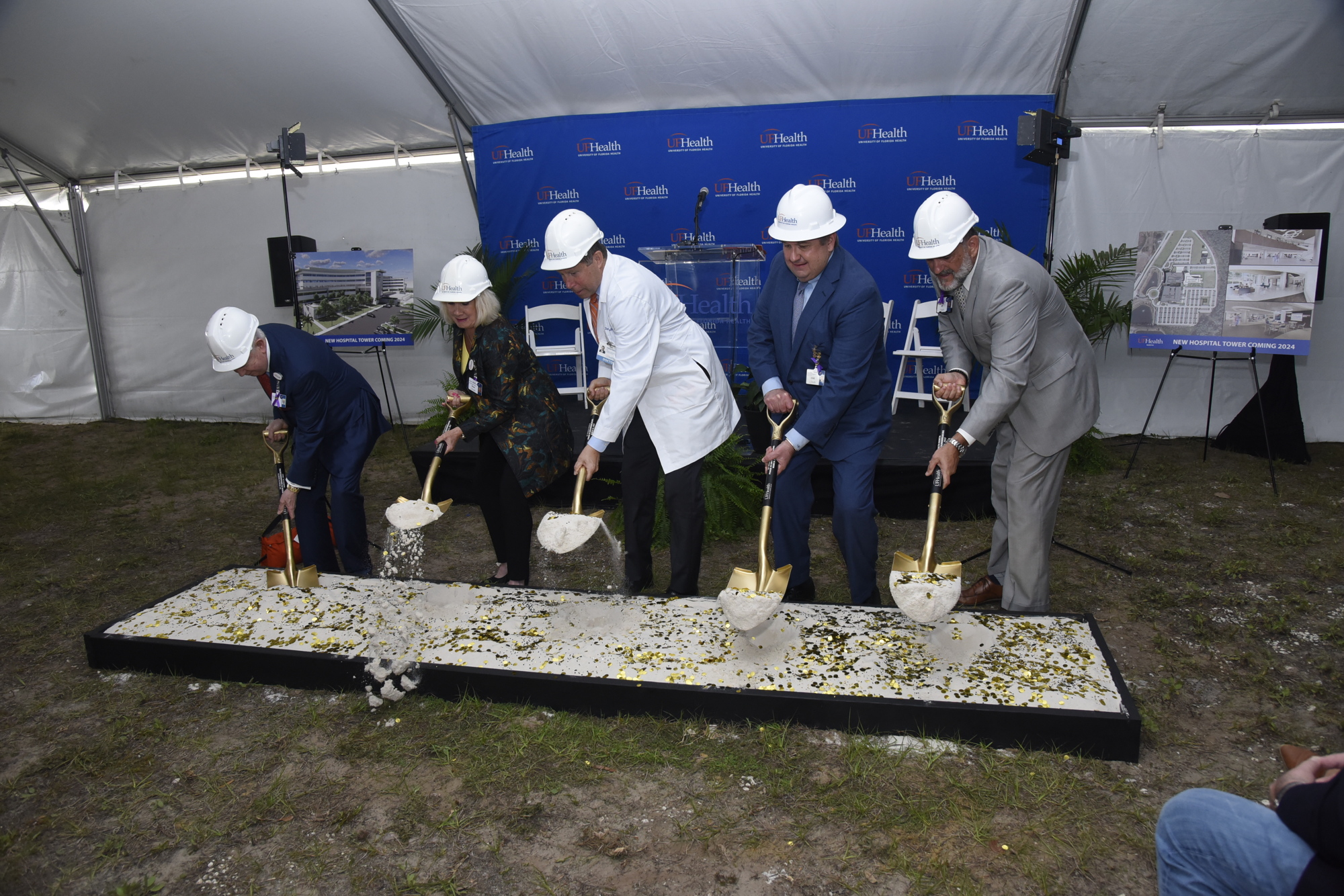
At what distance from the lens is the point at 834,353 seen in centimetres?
321

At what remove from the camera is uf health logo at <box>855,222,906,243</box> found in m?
6.62

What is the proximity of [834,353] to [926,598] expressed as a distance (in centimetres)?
112

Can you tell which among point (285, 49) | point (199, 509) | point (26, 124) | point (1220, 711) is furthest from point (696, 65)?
point (26, 124)

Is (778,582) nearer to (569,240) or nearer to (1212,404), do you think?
(569,240)

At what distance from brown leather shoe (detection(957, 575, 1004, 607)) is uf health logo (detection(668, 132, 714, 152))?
4.63 metres

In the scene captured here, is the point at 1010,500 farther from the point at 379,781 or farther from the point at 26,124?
the point at 26,124

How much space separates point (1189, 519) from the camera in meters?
4.79

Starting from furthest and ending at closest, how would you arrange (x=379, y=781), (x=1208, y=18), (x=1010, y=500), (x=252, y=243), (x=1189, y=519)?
(x=252, y=243) → (x=1208, y=18) → (x=1189, y=519) → (x=1010, y=500) → (x=379, y=781)

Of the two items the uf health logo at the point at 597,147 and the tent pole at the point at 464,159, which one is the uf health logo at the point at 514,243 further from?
the uf health logo at the point at 597,147

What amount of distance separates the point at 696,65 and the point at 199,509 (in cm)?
512

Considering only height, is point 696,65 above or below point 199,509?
above

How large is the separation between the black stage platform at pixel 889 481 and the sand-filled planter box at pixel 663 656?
1.50 m

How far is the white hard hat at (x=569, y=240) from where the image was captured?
10.0ft

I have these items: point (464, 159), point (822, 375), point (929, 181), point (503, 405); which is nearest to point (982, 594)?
point (822, 375)
